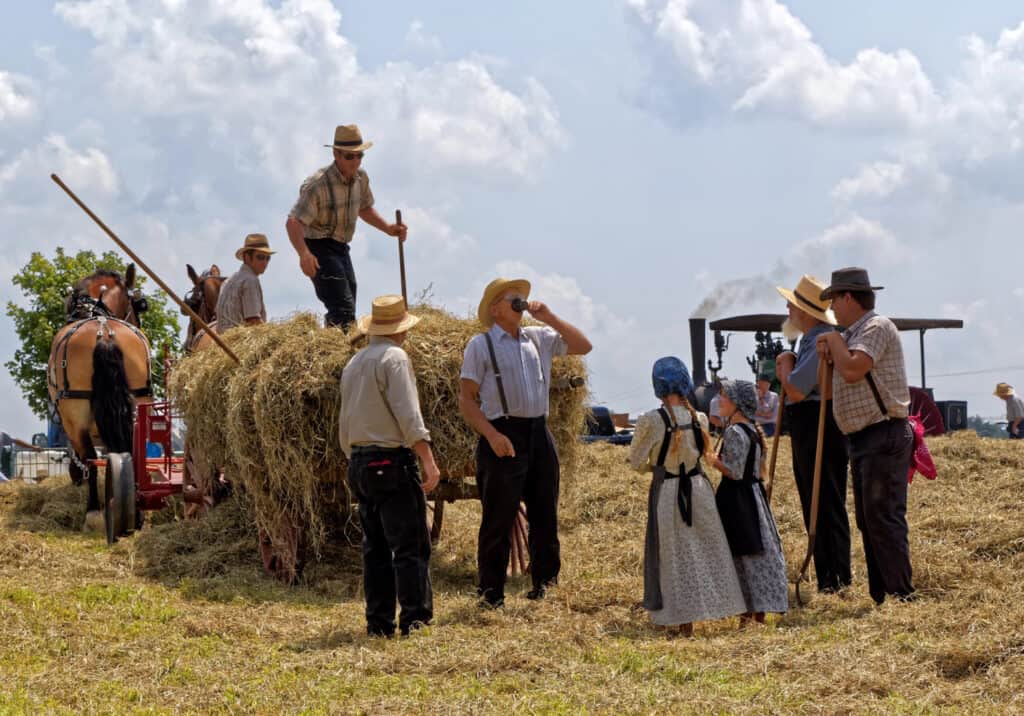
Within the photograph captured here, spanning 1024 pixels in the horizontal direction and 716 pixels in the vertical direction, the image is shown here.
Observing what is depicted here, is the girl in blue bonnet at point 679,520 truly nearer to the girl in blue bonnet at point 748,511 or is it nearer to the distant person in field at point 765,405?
the girl in blue bonnet at point 748,511

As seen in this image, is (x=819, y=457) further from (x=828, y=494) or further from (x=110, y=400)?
(x=110, y=400)

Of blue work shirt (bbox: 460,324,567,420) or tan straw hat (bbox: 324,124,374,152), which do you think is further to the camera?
tan straw hat (bbox: 324,124,374,152)

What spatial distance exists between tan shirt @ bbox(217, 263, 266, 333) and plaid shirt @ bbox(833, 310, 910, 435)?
16.0 feet

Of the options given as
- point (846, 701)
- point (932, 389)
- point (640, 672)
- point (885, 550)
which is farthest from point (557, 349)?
point (932, 389)

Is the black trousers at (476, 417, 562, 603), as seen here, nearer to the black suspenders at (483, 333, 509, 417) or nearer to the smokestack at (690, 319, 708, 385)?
the black suspenders at (483, 333, 509, 417)

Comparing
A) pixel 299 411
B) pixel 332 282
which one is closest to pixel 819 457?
pixel 299 411

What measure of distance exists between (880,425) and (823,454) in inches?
29.8

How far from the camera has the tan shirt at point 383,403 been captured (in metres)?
6.20

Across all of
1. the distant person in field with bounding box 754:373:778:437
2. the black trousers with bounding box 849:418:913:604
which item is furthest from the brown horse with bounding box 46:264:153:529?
the black trousers with bounding box 849:418:913:604

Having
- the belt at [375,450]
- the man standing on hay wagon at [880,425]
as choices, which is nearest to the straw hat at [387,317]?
the belt at [375,450]

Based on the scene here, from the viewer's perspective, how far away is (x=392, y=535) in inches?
248

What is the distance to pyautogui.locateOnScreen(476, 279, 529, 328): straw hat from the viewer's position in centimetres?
711

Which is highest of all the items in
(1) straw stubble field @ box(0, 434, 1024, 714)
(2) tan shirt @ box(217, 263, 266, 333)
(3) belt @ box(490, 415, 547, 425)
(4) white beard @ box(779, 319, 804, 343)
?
(2) tan shirt @ box(217, 263, 266, 333)

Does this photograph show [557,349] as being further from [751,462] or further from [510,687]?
[510,687]
